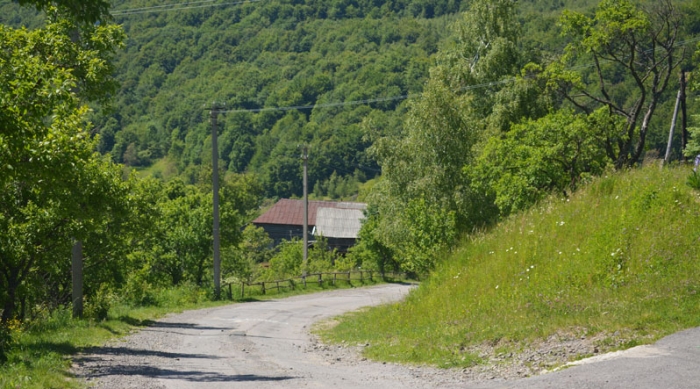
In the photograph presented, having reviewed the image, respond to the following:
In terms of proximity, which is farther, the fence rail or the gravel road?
the fence rail

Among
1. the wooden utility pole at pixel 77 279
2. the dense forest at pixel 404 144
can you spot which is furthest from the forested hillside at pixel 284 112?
the wooden utility pole at pixel 77 279

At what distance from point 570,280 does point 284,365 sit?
5.90m

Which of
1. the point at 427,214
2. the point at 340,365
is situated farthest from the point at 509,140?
the point at 340,365

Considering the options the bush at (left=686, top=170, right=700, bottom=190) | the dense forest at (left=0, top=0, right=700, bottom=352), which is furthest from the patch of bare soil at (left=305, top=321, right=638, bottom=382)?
the dense forest at (left=0, top=0, right=700, bottom=352)

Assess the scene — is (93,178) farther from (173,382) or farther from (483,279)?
(483,279)

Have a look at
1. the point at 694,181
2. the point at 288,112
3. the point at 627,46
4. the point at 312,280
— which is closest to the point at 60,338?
the point at 694,181

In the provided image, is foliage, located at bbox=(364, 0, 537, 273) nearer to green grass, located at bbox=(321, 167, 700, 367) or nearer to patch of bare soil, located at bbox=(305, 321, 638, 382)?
green grass, located at bbox=(321, 167, 700, 367)

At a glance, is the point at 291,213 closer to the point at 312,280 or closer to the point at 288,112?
the point at 288,112

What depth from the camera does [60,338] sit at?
718 inches

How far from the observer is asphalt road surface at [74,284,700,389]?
33.3 ft

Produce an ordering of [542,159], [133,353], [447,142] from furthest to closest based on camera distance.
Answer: [447,142], [542,159], [133,353]

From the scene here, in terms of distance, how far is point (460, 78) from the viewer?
1599 inches

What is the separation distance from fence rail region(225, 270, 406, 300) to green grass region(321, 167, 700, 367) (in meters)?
22.8

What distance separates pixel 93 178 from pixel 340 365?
7.97 m
